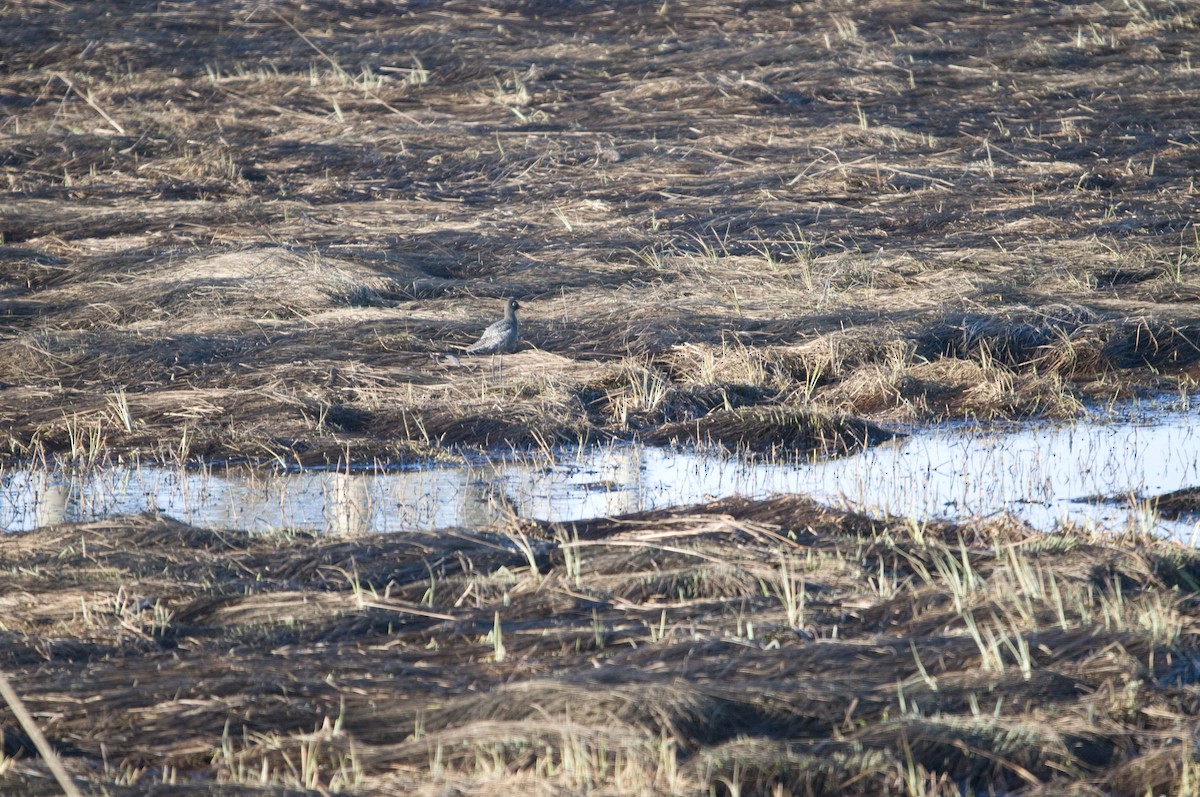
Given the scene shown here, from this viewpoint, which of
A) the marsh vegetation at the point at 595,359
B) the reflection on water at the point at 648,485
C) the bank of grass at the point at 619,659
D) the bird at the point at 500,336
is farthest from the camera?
the bird at the point at 500,336

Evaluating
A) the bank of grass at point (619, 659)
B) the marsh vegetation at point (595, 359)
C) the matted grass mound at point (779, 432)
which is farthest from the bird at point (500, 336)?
the bank of grass at point (619, 659)

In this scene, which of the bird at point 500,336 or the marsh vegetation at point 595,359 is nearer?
the marsh vegetation at point 595,359

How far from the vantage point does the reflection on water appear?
6145mm

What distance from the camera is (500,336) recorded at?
28.4ft

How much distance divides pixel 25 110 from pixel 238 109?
9.00 feet

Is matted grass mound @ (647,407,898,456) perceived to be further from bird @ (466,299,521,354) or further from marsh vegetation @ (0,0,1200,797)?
bird @ (466,299,521,354)

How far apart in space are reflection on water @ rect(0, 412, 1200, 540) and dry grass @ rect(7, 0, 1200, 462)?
1.30ft

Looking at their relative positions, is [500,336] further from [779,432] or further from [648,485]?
[648,485]

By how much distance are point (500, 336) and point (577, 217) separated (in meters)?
4.02

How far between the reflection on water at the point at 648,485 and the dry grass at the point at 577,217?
1.30ft

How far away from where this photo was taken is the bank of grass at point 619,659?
3408 millimetres

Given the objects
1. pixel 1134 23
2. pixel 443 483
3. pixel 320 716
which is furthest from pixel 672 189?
pixel 320 716

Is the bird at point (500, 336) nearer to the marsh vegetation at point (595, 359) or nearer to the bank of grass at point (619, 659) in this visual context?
the marsh vegetation at point (595, 359)

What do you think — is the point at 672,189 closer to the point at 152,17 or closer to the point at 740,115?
the point at 740,115
